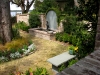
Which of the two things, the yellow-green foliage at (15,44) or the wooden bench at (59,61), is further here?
the yellow-green foliage at (15,44)

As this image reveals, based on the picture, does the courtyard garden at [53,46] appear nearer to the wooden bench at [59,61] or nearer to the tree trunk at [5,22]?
the wooden bench at [59,61]

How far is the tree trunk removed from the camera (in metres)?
8.07

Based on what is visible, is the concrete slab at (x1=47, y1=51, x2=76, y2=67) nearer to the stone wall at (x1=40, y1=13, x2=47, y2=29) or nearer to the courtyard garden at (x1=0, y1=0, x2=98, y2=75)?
the courtyard garden at (x1=0, y1=0, x2=98, y2=75)

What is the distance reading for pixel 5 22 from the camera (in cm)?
825

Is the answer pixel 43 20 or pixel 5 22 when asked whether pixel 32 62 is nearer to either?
pixel 5 22

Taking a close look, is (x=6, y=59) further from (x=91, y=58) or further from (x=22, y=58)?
(x=91, y=58)

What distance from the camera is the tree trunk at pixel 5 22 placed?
8070 millimetres

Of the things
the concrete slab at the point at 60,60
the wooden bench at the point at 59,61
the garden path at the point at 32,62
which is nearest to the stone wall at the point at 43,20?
the garden path at the point at 32,62

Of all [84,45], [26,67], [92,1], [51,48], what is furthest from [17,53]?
[92,1]

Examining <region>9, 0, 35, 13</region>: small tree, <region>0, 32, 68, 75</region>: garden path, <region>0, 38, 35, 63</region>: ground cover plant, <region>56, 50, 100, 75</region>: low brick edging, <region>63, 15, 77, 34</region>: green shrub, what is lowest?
Result: <region>0, 32, 68, 75</region>: garden path

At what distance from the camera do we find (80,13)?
468cm

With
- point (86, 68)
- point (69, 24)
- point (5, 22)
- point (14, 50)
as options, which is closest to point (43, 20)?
point (69, 24)

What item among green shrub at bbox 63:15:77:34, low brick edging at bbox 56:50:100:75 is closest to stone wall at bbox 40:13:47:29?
green shrub at bbox 63:15:77:34

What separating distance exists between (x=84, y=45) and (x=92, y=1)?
1734 millimetres
